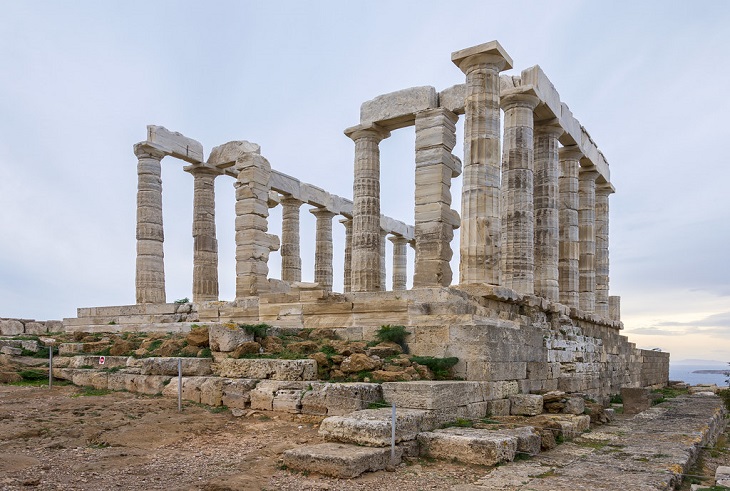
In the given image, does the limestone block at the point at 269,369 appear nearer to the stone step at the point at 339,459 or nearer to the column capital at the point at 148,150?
the stone step at the point at 339,459

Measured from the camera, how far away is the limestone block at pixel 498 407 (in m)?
10.3

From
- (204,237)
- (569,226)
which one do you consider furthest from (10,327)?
(569,226)

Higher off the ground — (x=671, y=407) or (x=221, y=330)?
(x=221, y=330)

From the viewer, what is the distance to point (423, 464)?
7371 mm

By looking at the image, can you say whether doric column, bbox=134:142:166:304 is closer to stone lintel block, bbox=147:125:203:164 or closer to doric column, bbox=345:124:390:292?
stone lintel block, bbox=147:125:203:164

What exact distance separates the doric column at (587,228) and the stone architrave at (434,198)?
8.30 metres

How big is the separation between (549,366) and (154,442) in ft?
32.3

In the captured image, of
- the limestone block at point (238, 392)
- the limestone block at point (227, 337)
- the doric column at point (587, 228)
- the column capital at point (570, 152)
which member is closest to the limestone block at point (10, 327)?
the limestone block at point (227, 337)

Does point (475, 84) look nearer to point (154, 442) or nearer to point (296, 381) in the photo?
point (296, 381)

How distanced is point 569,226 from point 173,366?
51.6 feet

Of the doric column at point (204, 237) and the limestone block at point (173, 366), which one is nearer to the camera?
the limestone block at point (173, 366)

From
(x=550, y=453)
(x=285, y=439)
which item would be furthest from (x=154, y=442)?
(x=550, y=453)

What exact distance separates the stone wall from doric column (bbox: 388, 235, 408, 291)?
18.6 m

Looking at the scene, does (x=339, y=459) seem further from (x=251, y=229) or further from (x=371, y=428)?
(x=251, y=229)
